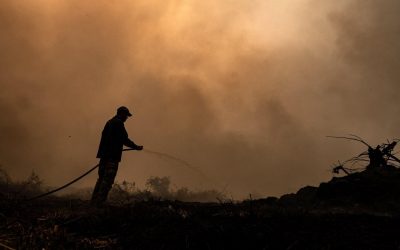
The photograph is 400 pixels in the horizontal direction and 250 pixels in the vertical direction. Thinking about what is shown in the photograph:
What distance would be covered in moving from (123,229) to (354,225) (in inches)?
140

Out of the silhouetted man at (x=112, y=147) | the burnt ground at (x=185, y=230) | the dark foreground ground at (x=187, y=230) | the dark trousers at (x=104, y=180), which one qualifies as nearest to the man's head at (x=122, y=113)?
the silhouetted man at (x=112, y=147)

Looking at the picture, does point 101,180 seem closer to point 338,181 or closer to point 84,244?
point 84,244

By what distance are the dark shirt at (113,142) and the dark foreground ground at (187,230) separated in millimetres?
3220

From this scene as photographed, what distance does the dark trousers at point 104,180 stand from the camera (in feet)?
34.1

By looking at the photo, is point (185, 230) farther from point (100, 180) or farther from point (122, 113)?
point (122, 113)

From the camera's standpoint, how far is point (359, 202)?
1117 cm

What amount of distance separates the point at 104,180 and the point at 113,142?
964mm

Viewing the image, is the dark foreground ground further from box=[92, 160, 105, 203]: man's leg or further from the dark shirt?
the dark shirt

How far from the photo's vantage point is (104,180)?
34.8 ft

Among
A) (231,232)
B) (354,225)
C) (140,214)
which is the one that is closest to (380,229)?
(354,225)

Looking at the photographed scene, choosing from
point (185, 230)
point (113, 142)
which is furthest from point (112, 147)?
point (185, 230)

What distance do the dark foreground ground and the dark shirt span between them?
127 inches

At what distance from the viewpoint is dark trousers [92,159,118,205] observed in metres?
10.4

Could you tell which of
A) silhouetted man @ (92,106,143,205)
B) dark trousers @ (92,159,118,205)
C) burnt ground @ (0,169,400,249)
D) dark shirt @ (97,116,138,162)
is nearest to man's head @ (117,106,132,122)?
silhouetted man @ (92,106,143,205)
